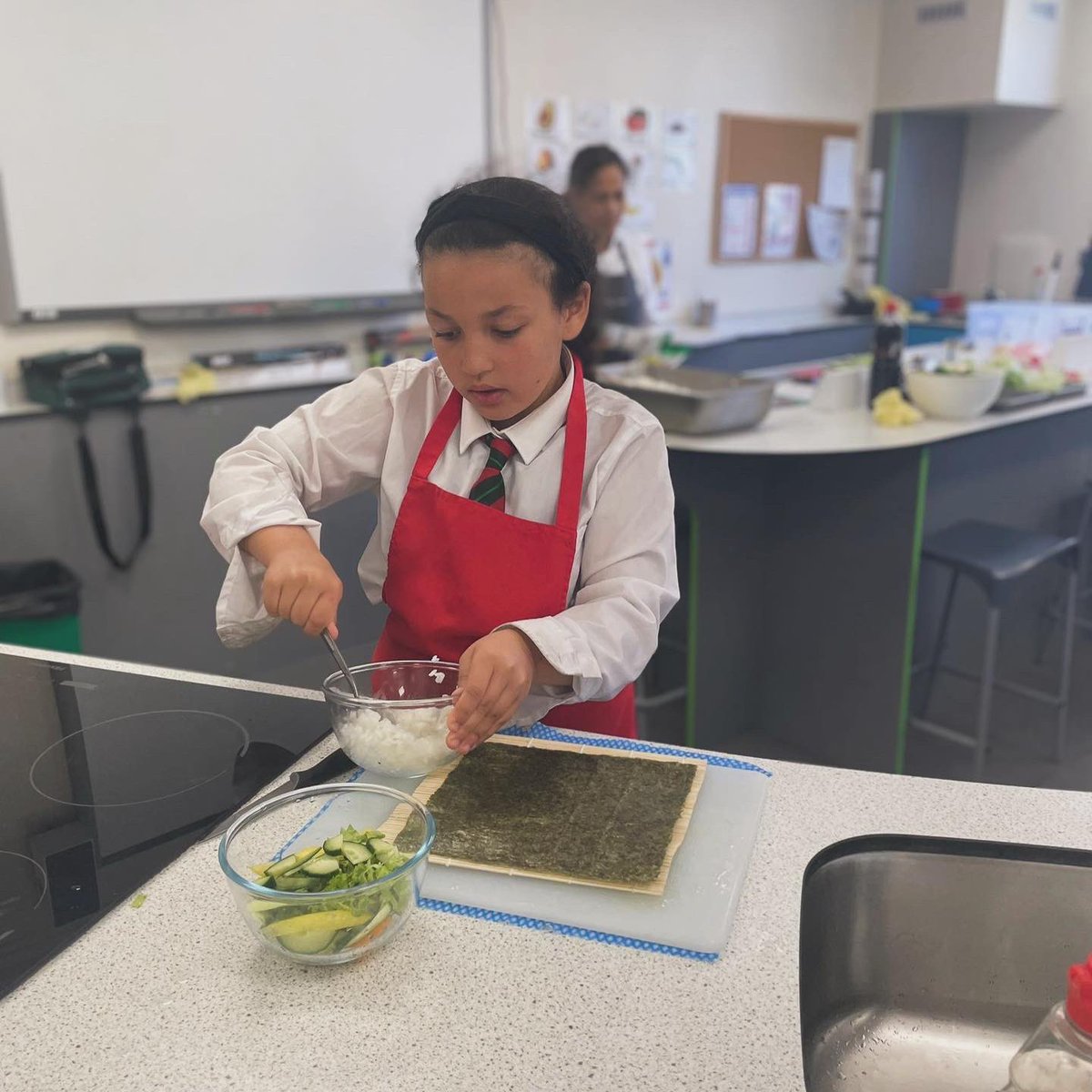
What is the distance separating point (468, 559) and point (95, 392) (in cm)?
187

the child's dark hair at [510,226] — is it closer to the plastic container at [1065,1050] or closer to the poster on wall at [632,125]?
the plastic container at [1065,1050]

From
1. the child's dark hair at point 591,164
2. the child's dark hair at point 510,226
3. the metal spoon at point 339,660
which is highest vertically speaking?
the child's dark hair at point 591,164

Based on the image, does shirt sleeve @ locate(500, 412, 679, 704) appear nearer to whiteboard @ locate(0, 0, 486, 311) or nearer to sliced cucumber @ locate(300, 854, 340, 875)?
sliced cucumber @ locate(300, 854, 340, 875)

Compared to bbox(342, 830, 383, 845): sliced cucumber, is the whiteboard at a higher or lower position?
higher

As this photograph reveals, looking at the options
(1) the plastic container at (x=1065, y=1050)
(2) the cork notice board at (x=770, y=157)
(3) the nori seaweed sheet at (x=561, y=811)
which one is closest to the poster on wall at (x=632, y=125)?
(2) the cork notice board at (x=770, y=157)

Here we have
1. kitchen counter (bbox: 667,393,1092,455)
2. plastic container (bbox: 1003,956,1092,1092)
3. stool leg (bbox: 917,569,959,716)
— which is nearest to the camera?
plastic container (bbox: 1003,956,1092,1092)

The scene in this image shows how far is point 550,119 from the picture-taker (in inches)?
154

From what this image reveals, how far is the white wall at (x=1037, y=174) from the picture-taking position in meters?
5.08

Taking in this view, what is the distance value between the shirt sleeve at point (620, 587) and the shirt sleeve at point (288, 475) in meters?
0.30

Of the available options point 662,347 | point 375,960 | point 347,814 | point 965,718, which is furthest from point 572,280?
point 662,347

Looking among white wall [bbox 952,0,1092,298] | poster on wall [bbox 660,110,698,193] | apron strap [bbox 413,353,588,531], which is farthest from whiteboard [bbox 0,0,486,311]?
white wall [bbox 952,0,1092,298]

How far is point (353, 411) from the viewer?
1.26 metres

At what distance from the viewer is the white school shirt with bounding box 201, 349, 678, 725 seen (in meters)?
1.04

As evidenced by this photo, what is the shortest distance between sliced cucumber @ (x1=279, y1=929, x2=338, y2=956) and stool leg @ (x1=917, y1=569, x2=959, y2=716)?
7.27 ft
